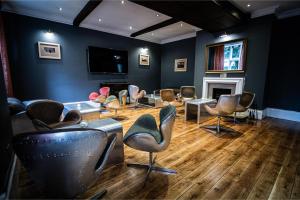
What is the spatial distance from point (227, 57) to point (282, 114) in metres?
2.28

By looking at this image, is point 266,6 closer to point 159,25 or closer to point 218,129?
point 159,25

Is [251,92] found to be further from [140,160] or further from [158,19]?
[140,160]

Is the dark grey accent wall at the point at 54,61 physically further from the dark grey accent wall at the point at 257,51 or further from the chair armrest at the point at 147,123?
the dark grey accent wall at the point at 257,51

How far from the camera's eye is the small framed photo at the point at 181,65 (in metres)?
6.54

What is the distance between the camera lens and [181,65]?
668 cm

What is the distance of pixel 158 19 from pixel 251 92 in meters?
3.59

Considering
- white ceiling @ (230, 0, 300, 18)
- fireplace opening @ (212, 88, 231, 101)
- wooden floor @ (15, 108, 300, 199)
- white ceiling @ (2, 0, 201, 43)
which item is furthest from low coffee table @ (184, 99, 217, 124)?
white ceiling @ (2, 0, 201, 43)

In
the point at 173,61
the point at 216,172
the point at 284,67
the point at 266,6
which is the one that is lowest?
the point at 216,172

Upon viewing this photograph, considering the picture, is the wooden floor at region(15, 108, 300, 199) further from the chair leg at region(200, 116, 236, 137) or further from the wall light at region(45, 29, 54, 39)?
the wall light at region(45, 29, 54, 39)

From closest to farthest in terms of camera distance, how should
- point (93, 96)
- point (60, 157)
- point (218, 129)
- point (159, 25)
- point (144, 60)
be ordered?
point (60, 157)
point (218, 129)
point (159, 25)
point (93, 96)
point (144, 60)

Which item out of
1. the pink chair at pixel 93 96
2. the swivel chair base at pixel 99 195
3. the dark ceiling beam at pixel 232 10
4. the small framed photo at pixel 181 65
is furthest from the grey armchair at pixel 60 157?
the small framed photo at pixel 181 65

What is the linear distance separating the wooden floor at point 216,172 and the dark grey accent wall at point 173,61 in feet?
13.5

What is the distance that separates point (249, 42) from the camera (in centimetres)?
414

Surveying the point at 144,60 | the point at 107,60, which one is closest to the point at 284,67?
the point at 144,60
